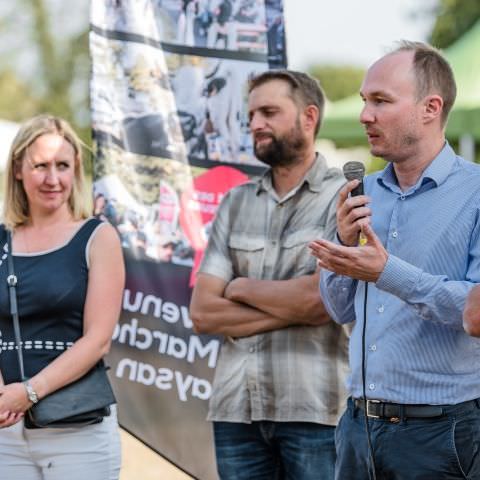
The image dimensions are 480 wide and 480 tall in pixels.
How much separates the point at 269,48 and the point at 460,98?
5418 mm

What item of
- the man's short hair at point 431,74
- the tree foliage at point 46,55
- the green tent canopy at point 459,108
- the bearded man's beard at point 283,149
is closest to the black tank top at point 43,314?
the bearded man's beard at point 283,149

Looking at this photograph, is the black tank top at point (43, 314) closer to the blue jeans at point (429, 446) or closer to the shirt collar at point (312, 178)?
the shirt collar at point (312, 178)

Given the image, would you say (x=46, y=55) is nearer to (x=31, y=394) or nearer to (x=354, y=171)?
(x=31, y=394)

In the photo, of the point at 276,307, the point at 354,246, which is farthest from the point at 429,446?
the point at 276,307

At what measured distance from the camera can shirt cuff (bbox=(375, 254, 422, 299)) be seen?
3357 millimetres

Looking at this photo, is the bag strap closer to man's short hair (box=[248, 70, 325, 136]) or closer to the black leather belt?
man's short hair (box=[248, 70, 325, 136])

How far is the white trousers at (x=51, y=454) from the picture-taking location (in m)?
4.19

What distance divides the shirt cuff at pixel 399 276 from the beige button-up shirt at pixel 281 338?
92cm

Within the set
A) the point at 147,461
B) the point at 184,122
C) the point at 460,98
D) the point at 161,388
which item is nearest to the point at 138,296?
the point at 161,388

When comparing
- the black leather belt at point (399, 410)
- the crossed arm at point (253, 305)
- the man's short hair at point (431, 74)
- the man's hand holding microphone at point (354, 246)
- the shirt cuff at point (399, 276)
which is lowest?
the black leather belt at point (399, 410)

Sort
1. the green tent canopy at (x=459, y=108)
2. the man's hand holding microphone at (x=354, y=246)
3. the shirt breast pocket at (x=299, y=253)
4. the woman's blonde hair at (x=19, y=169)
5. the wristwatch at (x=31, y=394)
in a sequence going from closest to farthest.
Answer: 1. the man's hand holding microphone at (x=354, y=246)
2. the wristwatch at (x=31, y=394)
3. the shirt breast pocket at (x=299, y=253)
4. the woman's blonde hair at (x=19, y=169)
5. the green tent canopy at (x=459, y=108)

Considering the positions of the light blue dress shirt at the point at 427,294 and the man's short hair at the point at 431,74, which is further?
the man's short hair at the point at 431,74

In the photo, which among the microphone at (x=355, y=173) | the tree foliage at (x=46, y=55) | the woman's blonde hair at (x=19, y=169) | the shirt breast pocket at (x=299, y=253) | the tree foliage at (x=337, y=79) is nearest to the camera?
the microphone at (x=355, y=173)

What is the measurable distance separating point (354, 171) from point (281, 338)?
3.45 feet
